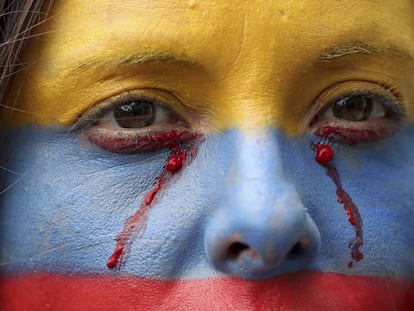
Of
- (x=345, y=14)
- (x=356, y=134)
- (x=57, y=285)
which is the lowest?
(x=57, y=285)

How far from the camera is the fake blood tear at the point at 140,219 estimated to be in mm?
1484

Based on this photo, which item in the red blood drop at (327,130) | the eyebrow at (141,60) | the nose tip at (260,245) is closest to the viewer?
the nose tip at (260,245)

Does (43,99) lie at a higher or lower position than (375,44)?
lower

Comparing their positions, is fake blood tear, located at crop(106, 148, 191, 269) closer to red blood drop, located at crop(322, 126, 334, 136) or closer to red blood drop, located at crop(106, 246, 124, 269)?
red blood drop, located at crop(106, 246, 124, 269)

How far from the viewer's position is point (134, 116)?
1.55 metres

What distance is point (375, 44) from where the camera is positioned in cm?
160

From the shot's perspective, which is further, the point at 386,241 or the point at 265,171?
the point at 386,241

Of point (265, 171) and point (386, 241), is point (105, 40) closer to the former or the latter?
point (265, 171)

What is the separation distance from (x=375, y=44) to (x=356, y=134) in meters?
0.19

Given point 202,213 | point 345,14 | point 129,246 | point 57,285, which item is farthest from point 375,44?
point 57,285

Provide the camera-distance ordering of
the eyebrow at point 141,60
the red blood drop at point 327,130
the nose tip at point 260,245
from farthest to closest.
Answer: the red blood drop at point 327,130 < the eyebrow at point 141,60 < the nose tip at point 260,245

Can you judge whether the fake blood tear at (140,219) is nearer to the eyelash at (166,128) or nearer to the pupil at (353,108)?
the eyelash at (166,128)

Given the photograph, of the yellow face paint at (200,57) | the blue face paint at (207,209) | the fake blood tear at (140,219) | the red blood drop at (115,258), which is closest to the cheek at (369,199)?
the blue face paint at (207,209)

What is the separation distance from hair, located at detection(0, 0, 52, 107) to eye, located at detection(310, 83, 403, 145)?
0.59 m
